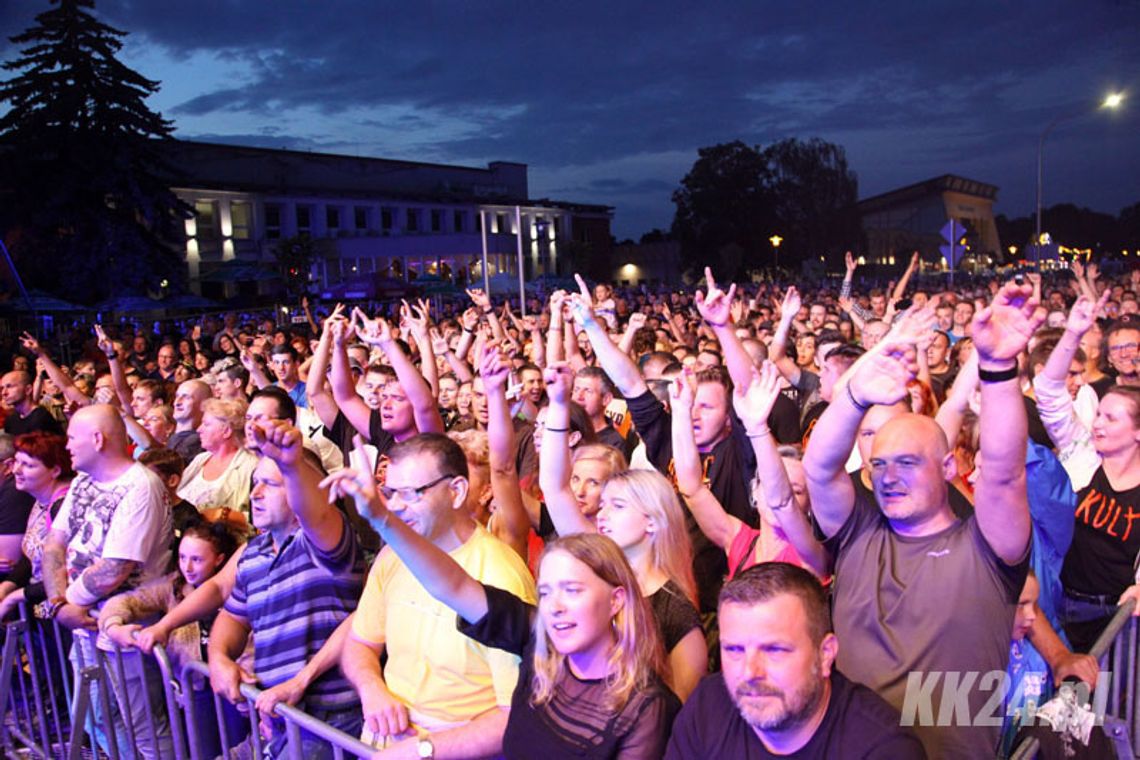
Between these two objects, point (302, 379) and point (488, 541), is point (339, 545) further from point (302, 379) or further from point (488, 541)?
point (302, 379)

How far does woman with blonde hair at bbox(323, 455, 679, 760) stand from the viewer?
7.87 ft

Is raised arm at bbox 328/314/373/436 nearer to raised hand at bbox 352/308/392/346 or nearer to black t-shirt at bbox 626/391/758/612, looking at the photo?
raised hand at bbox 352/308/392/346

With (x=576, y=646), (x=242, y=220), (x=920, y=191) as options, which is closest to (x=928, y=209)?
(x=920, y=191)

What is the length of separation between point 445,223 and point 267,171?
13.7 m

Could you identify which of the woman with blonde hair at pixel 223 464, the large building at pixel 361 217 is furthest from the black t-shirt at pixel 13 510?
the large building at pixel 361 217

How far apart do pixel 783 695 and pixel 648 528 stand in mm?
1000

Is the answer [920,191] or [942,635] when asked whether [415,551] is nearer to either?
[942,635]

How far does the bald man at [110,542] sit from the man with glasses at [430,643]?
4.97 feet

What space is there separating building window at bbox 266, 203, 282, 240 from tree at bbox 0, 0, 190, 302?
71.5 ft

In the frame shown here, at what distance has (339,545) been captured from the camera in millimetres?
3443

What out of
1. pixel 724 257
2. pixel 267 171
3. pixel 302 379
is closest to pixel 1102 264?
pixel 724 257

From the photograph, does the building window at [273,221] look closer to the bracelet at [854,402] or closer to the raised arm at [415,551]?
the raised arm at [415,551]

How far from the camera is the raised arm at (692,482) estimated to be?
148 inches

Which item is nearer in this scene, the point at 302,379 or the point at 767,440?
the point at 767,440
